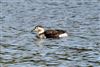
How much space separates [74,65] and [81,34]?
636 cm

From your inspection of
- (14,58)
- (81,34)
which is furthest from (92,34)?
(14,58)

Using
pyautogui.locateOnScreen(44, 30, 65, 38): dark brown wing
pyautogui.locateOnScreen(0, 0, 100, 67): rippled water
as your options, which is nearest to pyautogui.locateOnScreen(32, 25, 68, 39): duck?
pyautogui.locateOnScreen(44, 30, 65, 38): dark brown wing

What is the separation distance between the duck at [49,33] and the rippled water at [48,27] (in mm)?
369

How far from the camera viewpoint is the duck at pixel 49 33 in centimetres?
2383

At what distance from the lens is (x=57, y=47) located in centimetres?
2105

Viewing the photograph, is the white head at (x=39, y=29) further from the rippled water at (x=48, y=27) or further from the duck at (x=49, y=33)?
the rippled water at (x=48, y=27)

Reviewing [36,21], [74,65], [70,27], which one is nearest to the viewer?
[74,65]

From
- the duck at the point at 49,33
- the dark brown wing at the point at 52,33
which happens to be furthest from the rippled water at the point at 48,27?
the dark brown wing at the point at 52,33

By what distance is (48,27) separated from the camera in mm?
26281

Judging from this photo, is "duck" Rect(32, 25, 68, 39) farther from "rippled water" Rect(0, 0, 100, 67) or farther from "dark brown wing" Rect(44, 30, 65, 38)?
"rippled water" Rect(0, 0, 100, 67)

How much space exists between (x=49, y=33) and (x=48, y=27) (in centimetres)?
200

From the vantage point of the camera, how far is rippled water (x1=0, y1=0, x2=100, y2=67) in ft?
60.7

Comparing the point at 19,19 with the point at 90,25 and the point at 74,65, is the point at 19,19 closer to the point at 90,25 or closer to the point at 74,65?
the point at 90,25

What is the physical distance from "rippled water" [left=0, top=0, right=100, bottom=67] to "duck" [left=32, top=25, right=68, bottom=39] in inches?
14.5
